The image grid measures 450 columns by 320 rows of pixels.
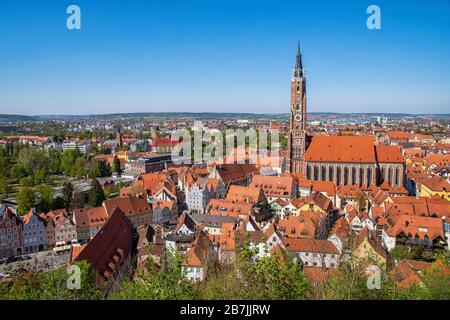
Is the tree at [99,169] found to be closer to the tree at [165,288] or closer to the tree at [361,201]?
the tree at [361,201]

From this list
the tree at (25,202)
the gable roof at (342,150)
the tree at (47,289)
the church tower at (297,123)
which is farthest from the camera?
the church tower at (297,123)

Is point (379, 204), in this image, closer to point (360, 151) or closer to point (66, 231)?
point (360, 151)

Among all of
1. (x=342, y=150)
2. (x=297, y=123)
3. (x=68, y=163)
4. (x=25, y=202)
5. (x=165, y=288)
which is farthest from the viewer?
(x=68, y=163)

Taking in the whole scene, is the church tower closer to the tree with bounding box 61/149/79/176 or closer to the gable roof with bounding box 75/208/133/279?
the gable roof with bounding box 75/208/133/279

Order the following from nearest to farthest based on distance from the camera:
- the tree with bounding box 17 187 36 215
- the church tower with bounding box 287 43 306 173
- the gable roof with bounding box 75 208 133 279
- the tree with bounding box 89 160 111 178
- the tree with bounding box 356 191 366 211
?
the gable roof with bounding box 75 208 133 279 → the tree with bounding box 356 191 366 211 → the tree with bounding box 17 187 36 215 → the church tower with bounding box 287 43 306 173 → the tree with bounding box 89 160 111 178

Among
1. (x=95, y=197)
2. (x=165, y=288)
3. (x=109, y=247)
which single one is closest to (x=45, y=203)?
(x=95, y=197)

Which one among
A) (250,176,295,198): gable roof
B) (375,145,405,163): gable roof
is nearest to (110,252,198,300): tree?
(250,176,295,198): gable roof

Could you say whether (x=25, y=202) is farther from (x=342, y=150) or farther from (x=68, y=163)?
(x=342, y=150)

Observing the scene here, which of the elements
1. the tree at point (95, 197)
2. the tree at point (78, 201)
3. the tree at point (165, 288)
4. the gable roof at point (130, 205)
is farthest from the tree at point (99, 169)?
the tree at point (165, 288)
